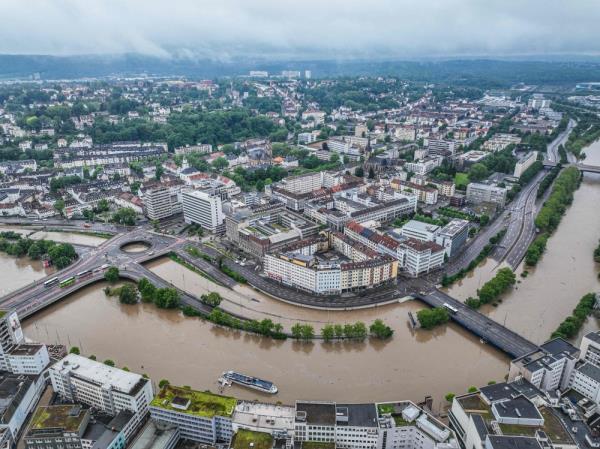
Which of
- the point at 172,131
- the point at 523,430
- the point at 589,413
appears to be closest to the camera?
the point at 523,430

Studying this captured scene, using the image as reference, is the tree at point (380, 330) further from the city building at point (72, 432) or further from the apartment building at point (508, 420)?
the city building at point (72, 432)

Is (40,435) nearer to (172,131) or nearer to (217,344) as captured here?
(217,344)

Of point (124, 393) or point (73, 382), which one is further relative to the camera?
point (73, 382)

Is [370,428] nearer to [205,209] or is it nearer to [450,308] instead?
[450,308]

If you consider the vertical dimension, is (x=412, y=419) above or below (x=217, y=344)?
above

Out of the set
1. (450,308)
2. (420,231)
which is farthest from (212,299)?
(420,231)

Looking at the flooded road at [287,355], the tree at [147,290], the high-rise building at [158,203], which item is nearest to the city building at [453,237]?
the flooded road at [287,355]

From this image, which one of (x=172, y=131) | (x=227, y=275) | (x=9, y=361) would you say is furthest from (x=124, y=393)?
(x=172, y=131)
